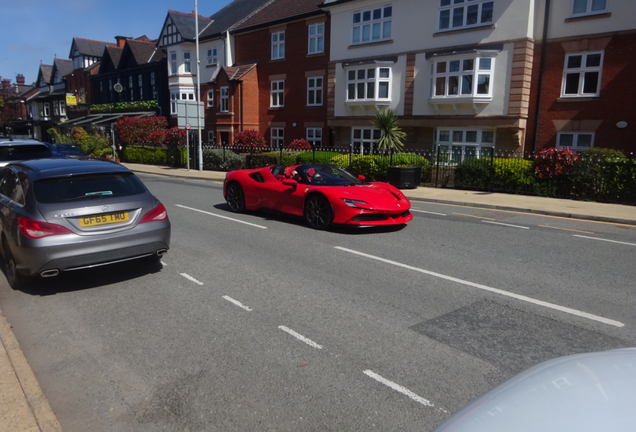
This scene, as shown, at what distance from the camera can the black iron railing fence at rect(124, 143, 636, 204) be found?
46.2 ft

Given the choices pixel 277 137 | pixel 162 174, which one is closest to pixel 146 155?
pixel 162 174

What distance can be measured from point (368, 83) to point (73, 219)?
22158 millimetres

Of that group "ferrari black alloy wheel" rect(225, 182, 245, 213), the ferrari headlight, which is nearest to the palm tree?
"ferrari black alloy wheel" rect(225, 182, 245, 213)

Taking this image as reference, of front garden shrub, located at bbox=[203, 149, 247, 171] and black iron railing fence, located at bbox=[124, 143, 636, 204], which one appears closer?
black iron railing fence, located at bbox=[124, 143, 636, 204]

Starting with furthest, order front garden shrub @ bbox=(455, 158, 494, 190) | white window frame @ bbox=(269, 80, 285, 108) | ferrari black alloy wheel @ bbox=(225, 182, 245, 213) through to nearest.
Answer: white window frame @ bbox=(269, 80, 285, 108) < front garden shrub @ bbox=(455, 158, 494, 190) < ferrari black alloy wheel @ bbox=(225, 182, 245, 213)

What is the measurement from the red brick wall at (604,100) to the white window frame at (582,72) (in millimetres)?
144

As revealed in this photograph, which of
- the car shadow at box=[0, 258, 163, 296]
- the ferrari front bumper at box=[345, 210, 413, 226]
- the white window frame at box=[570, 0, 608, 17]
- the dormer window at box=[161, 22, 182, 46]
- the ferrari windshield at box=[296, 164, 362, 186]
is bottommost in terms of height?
the car shadow at box=[0, 258, 163, 296]

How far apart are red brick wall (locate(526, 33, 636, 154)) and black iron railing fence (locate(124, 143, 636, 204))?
78.2 inches

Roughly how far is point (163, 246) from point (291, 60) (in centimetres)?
2657

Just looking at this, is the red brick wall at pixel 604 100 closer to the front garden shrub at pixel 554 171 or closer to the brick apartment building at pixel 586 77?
the brick apartment building at pixel 586 77

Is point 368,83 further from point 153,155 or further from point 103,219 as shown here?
point 103,219

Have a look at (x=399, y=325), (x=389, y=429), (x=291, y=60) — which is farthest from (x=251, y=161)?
(x=389, y=429)

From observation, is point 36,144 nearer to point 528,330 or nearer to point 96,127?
point 528,330

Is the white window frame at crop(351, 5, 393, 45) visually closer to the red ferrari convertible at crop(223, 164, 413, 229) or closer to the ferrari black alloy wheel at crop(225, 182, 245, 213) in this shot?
the ferrari black alloy wheel at crop(225, 182, 245, 213)
